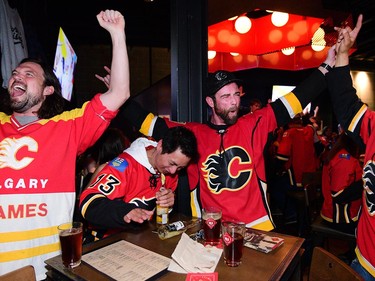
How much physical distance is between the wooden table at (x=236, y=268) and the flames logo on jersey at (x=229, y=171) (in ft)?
1.73

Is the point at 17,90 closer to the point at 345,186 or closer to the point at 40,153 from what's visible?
the point at 40,153

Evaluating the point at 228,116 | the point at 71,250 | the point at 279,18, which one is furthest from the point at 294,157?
the point at 71,250

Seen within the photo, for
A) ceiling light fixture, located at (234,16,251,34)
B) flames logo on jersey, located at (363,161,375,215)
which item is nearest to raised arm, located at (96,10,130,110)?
flames logo on jersey, located at (363,161,375,215)

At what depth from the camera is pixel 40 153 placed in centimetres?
162

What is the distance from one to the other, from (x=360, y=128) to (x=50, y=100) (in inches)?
73.1

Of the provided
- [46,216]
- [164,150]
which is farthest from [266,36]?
[46,216]

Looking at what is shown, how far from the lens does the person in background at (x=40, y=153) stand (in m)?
1.54

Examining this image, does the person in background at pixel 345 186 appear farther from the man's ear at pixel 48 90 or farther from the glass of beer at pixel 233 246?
the man's ear at pixel 48 90

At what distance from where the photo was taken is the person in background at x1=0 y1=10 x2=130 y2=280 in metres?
1.54

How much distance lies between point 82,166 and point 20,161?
4.92 feet

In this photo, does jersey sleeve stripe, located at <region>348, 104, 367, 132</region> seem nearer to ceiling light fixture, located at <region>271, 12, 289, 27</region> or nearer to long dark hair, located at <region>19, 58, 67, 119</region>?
long dark hair, located at <region>19, 58, 67, 119</region>

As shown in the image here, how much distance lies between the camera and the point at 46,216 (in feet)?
5.25

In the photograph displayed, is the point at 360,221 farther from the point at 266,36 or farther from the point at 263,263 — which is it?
the point at 266,36

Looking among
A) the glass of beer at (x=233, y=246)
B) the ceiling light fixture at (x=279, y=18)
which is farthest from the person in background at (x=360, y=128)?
the ceiling light fixture at (x=279, y=18)
